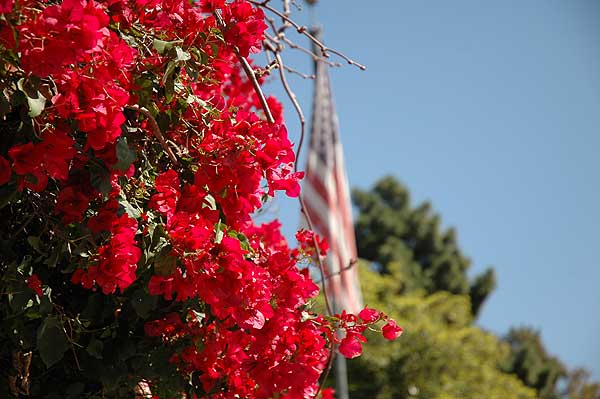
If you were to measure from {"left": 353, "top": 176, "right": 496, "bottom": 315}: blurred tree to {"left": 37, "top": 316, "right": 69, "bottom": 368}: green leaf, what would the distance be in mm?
24142

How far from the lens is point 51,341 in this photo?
4.89 feet

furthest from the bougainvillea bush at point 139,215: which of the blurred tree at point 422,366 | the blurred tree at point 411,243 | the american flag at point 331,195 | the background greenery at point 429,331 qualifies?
the blurred tree at point 411,243

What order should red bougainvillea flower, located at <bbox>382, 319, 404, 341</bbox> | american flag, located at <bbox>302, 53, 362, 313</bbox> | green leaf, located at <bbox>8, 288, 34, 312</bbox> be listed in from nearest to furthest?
green leaf, located at <bbox>8, 288, 34, 312</bbox> < red bougainvillea flower, located at <bbox>382, 319, 404, 341</bbox> < american flag, located at <bbox>302, 53, 362, 313</bbox>

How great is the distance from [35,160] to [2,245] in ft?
0.82

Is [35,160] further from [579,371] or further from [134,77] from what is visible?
[579,371]

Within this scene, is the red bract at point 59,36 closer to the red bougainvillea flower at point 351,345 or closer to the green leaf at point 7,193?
the green leaf at point 7,193

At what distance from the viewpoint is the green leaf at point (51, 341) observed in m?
1.48

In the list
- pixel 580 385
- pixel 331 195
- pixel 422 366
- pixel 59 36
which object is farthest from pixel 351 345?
pixel 580 385

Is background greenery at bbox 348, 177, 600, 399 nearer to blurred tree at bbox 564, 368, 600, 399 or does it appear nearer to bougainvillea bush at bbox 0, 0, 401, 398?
blurred tree at bbox 564, 368, 600, 399

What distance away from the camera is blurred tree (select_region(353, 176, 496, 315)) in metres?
26.4

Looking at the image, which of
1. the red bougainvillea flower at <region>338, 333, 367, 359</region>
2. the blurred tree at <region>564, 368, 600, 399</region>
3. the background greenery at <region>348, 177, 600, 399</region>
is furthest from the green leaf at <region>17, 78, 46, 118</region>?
the blurred tree at <region>564, 368, 600, 399</region>

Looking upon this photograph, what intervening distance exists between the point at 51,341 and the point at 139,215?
0.26 metres

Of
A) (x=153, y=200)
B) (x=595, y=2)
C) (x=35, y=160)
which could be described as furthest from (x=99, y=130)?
(x=595, y=2)

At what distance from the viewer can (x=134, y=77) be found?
4.99 ft
